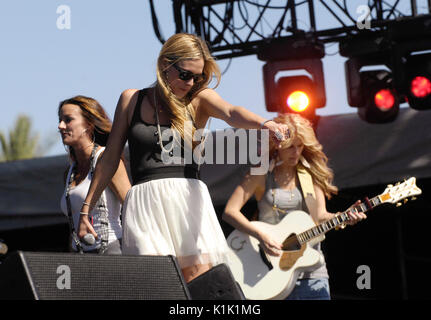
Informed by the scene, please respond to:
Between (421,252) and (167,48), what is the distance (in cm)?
411

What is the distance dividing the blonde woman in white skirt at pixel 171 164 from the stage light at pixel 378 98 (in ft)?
9.88

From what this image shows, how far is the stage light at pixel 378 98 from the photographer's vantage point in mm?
5848

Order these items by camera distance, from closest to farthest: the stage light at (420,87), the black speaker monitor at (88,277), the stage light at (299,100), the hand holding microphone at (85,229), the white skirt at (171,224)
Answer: the black speaker monitor at (88,277)
the white skirt at (171,224)
the hand holding microphone at (85,229)
the stage light at (420,87)
the stage light at (299,100)

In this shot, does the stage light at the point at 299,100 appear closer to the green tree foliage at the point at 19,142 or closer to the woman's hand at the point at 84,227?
the woman's hand at the point at 84,227

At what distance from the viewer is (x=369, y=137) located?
19.7 ft

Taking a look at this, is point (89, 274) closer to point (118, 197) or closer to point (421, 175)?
point (118, 197)

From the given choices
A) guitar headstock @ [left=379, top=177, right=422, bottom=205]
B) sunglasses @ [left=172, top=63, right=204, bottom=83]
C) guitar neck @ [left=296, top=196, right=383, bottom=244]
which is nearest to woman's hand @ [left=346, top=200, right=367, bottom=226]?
guitar neck @ [left=296, top=196, right=383, bottom=244]

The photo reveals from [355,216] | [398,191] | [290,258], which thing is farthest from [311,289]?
[398,191]

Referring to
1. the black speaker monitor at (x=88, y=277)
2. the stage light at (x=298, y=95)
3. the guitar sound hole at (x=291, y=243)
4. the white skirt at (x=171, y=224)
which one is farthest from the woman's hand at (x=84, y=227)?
the stage light at (x=298, y=95)

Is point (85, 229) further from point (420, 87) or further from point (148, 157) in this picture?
point (420, 87)

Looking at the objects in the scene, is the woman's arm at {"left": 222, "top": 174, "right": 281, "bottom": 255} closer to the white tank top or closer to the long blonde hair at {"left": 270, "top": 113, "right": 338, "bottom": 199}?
the long blonde hair at {"left": 270, "top": 113, "right": 338, "bottom": 199}

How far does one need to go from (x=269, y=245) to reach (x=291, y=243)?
0.14 m

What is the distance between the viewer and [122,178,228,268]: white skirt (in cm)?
284

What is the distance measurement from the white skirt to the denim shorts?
1685 millimetres
